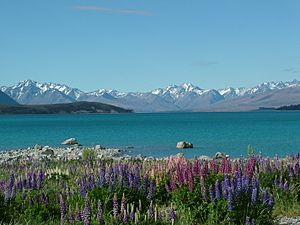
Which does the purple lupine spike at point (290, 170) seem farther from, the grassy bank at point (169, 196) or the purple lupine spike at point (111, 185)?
the purple lupine spike at point (111, 185)

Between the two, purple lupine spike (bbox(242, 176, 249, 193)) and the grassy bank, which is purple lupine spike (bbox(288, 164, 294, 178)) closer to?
the grassy bank

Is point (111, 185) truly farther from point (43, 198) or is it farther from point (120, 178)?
point (43, 198)

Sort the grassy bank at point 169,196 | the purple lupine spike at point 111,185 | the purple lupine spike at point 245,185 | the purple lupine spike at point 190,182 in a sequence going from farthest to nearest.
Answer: the purple lupine spike at point 111,185
the purple lupine spike at point 190,182
the purple lupine spike at point 245,185
the grassy bank at point 169,196

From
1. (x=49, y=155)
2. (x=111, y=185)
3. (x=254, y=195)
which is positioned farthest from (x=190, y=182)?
(x=49, y=155)

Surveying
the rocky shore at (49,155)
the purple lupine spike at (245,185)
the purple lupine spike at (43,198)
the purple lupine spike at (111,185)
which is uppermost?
the purple lupine spike at (245,185)

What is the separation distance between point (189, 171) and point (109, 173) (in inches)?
74.9

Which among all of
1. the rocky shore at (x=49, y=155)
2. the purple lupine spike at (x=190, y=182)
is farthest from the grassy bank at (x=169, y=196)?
the rocky shore at (x=49, y=155)

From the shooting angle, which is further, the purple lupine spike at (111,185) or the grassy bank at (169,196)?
the purple lupine spike at (111,185)

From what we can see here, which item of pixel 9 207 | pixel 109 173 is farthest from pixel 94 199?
pixel 9 207

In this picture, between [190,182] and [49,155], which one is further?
[49,155]

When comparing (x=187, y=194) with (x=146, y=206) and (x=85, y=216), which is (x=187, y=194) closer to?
(x=146, y=206)

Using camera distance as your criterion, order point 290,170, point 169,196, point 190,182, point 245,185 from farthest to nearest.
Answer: point 290,170
point 169,196
point 190,182
point 245,185

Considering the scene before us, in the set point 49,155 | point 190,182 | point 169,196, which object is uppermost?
point 190,182

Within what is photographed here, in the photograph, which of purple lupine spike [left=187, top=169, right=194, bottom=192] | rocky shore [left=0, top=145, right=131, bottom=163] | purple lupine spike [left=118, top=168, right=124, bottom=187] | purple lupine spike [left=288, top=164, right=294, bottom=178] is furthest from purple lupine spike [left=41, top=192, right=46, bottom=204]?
rocky shore [left=0, top=145, right=131, bottom=163]
